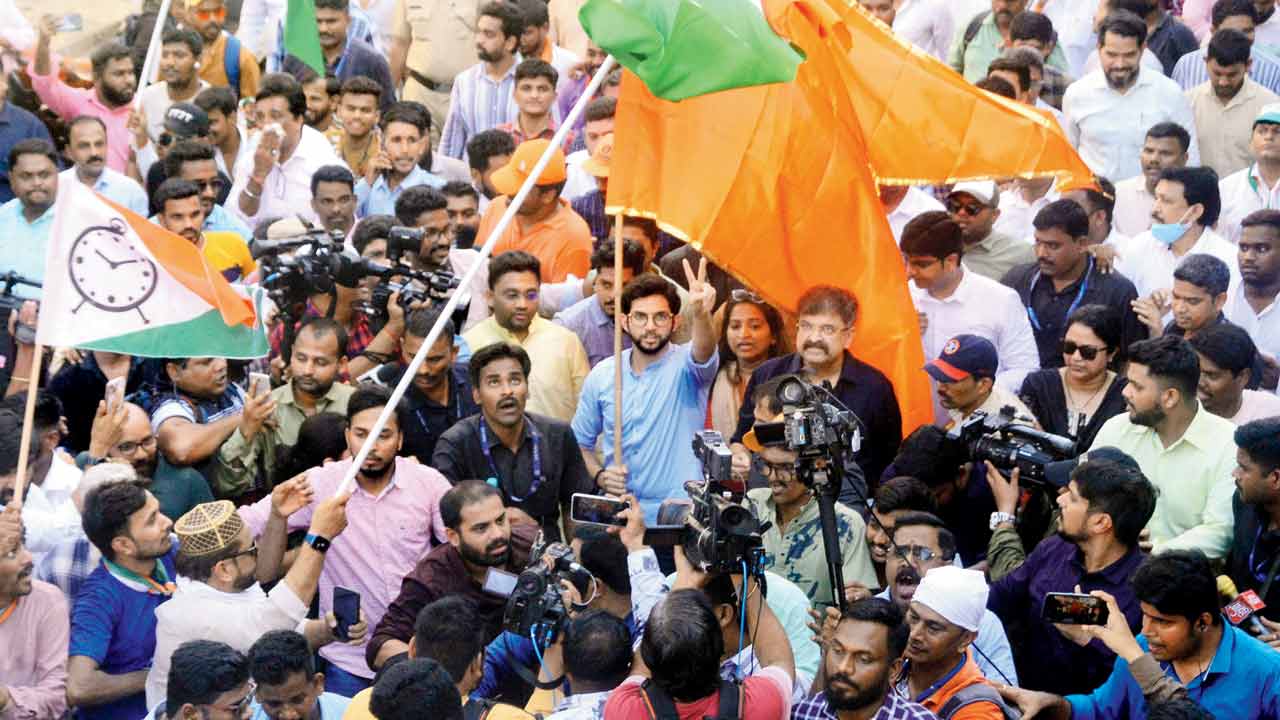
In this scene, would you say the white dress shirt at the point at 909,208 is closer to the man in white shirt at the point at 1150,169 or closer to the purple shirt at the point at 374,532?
the man in white shirt at the point at 1150,169

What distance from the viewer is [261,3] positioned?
50.4 ft

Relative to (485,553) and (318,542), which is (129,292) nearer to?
(318,542)

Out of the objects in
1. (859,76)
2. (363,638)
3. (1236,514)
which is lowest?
(363,638)

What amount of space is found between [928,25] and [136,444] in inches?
303

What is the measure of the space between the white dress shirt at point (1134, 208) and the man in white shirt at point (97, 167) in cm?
571

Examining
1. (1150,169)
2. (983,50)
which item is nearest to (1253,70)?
(983,50)

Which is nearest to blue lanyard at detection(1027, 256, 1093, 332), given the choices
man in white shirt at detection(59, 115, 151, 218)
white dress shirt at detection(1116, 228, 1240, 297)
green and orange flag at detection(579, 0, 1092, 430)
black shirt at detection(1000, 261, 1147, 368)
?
black shirt at detection(1000, 261, 1147, 368)

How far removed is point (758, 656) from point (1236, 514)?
2.25 m

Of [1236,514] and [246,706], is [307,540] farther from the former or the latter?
[1236,514]

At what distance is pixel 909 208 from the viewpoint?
450 inches

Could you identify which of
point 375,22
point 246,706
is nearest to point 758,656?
point 246,706

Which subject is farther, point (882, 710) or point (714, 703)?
point (882, 710)

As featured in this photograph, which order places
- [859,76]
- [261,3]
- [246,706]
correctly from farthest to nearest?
[261,3], [859,76], [246,706]

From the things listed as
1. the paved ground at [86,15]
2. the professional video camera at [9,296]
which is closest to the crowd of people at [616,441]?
the professional video camera at [9,296]
